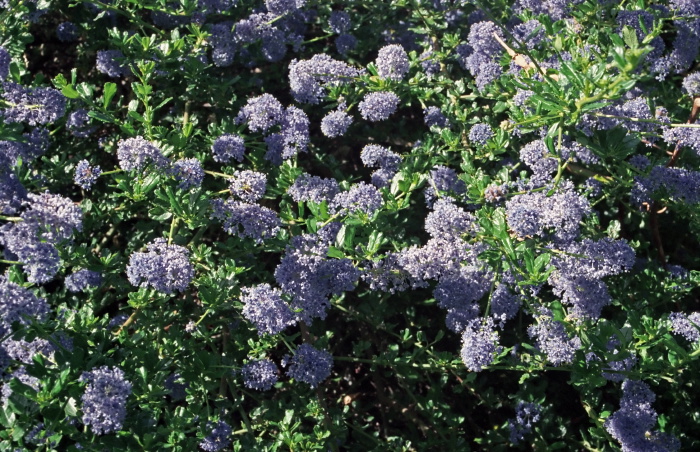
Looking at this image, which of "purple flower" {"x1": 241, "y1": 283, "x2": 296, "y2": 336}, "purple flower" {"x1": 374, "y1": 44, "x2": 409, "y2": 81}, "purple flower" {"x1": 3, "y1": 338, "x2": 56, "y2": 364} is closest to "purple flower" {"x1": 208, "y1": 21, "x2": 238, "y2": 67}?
"purple flower" {"x1": 374, "y1": 44, "x2": 409, "y2": 81}

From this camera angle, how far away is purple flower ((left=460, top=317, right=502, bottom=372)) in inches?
113

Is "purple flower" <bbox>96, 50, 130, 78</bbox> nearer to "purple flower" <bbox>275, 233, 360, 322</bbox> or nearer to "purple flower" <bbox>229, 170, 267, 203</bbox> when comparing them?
"purple flower" <bbox>229, 170, 267, 203</bbox>

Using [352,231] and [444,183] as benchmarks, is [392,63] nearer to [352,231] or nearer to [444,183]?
[444,183]

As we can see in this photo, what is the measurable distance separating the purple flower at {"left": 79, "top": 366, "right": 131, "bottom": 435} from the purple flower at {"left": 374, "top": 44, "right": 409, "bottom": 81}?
1.87 metres

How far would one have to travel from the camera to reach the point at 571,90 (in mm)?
2637

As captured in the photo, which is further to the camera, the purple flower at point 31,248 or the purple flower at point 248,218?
the purple flower at point 248,218

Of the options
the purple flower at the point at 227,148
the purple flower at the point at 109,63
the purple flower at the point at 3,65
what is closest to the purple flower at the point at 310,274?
the purple flower at the point at 227,148

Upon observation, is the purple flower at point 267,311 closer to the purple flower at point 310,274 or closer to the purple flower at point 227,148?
the purple flower at point 310,274

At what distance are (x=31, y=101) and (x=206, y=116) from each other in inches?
48.2

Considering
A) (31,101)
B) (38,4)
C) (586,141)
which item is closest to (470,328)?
(586,141)

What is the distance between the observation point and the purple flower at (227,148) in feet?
10.7

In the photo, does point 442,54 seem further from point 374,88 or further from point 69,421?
point 69,421

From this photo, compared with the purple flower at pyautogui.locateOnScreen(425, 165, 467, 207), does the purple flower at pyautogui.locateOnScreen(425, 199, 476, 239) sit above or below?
above

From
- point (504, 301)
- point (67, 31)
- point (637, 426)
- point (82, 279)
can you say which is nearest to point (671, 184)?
point (504, 301)
